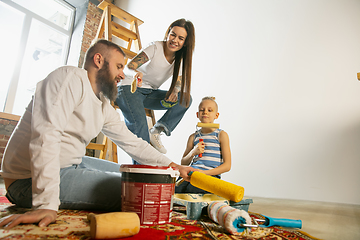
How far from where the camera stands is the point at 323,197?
178 centimetres

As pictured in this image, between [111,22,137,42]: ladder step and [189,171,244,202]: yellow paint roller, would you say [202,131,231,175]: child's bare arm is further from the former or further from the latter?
[111,22,137,42]: ladder step

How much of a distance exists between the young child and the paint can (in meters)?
0.56

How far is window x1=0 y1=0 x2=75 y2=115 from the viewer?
300 centimetres

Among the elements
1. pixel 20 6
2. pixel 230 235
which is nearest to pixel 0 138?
pixel 20 6

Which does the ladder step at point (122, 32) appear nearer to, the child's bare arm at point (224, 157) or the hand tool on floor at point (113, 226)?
the child's bare arm at point (224, 157)

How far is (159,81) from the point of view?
179 cm

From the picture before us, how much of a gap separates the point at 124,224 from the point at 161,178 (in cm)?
21

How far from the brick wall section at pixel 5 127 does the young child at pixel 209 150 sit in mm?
2393

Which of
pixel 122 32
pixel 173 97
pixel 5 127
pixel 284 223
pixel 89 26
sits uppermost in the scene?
pixel 89 26

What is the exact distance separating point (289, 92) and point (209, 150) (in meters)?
1.05

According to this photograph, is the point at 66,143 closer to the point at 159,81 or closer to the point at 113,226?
the point at 113,226

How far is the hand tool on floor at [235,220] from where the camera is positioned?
2.44 feet

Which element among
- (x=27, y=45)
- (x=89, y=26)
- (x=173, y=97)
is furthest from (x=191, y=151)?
(x=89, y=26)

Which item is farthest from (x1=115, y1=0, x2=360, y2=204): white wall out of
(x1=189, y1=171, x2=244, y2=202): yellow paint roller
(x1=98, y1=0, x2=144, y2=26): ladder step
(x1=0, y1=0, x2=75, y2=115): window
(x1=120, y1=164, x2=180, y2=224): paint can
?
(x1=0, y1=0, x2=75, y2=115): window
